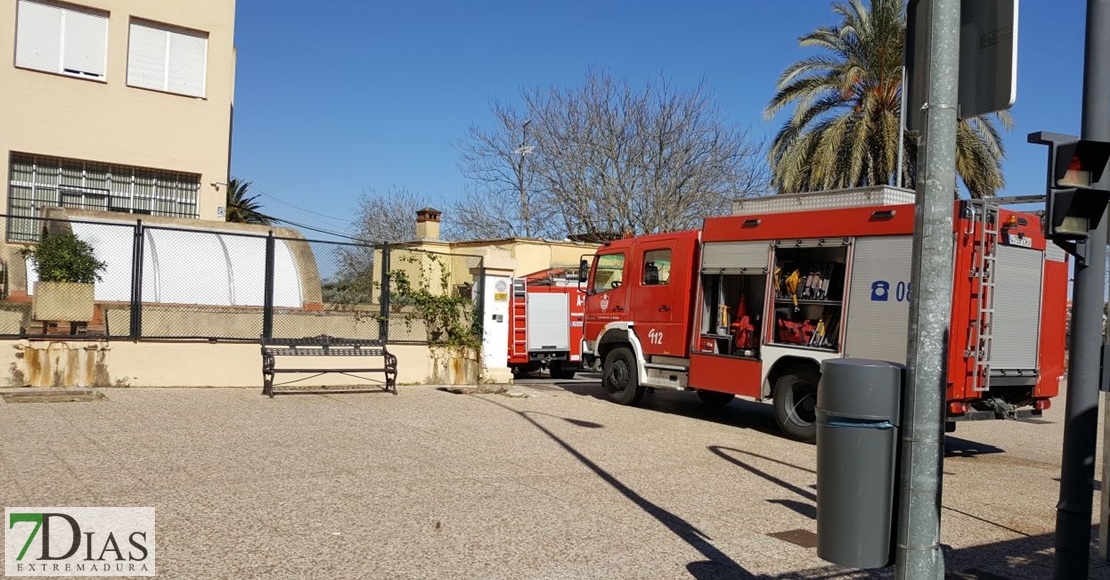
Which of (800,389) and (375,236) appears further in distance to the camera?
(375,236)

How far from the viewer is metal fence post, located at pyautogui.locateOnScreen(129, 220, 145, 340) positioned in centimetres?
1348

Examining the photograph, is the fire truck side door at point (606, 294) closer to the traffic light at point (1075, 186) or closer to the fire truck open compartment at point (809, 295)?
the fire truck open compartment at point (809, 295)

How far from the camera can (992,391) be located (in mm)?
11117

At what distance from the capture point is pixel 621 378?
15625mm

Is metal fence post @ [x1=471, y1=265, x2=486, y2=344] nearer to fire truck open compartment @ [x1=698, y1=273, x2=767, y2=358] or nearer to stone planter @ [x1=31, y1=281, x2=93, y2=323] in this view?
fire truck open compartment @ [x1=698, y1=273, x2=767, y2=358]

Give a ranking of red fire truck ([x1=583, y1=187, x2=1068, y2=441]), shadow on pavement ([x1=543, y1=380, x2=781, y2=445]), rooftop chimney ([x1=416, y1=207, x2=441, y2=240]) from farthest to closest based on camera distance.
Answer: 1. rooftop chimney ([x1=416, y1=207, x2=441, y2=240])
2. shadow on pavement ([x1=543, y1=380, x2=781, y2=445])
3. red fire truck ([x1=583, y1=187, x2=1068, y2=441])

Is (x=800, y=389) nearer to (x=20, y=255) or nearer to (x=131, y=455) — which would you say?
(x=131, y=455)

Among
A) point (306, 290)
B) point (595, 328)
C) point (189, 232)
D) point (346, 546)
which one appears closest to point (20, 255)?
point (189, 232)

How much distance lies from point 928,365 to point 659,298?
10803 mm

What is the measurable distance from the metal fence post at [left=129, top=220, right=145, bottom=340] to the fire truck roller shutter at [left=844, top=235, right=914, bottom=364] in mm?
9859

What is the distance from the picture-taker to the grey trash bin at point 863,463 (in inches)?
168

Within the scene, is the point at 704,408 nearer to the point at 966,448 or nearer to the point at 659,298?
the point at 659,298

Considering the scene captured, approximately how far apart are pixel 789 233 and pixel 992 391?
3.16m

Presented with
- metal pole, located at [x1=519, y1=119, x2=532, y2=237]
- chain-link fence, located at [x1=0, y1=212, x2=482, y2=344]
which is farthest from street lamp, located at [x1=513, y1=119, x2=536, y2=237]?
chain-link fence, located at [x1=0, y1=212, x2=482, y2=344]
